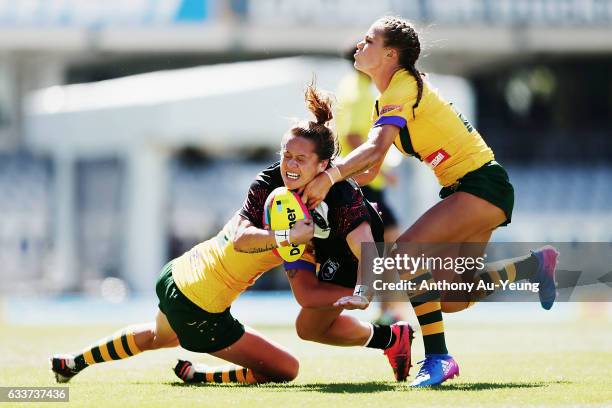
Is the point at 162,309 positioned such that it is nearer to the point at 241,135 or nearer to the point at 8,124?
the point at 241,135

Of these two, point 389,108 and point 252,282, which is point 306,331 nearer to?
point 252,282

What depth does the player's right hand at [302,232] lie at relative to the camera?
6090mm

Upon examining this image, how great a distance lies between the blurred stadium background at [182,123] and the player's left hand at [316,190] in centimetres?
1398

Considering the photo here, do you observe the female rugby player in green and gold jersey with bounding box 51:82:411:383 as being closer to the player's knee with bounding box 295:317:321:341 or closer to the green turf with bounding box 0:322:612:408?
the player's knee with bounding box 295:317:321:341

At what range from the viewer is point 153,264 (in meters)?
21.5

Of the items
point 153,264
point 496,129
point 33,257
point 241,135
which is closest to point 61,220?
point 33,257

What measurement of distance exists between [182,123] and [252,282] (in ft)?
49.1

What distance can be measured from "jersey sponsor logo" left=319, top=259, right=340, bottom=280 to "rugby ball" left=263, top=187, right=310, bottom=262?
43cm

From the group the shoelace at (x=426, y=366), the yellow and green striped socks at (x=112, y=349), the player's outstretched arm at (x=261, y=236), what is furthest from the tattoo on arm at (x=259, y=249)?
the shoelace at (x=426, y=366)

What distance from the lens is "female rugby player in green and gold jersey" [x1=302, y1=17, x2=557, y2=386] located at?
670 cm

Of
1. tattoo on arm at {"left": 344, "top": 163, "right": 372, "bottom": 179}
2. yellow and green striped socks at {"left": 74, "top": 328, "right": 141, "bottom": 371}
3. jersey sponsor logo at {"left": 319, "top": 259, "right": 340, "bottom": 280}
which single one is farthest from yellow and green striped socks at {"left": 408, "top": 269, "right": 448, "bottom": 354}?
yellow and green striped socks at {"left": 74, "top": 328, "right": 141, "bottom": 371}

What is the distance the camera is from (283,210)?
20.3ft

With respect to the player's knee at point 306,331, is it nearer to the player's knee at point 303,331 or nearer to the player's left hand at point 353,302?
the player's knee at point 303,331

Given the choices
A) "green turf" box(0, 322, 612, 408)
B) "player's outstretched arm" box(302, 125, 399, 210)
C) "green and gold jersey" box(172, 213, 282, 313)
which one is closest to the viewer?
"green turf" box(0, 322, 612, 408)
